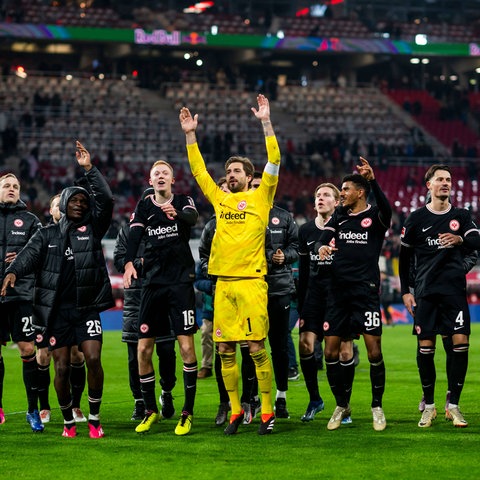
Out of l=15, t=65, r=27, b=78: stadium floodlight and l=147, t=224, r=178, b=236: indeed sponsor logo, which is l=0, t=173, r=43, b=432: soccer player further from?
l=15, t=65, r=27, b=78: stadium floodlight

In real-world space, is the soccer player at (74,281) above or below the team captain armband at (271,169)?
below

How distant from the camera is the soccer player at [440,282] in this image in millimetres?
9352

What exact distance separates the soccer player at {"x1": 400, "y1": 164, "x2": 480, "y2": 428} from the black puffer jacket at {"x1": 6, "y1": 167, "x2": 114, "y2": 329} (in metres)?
2.67

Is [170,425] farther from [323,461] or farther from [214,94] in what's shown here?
[214,94]

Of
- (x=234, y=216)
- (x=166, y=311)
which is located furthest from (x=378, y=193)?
(x=166, y=311)

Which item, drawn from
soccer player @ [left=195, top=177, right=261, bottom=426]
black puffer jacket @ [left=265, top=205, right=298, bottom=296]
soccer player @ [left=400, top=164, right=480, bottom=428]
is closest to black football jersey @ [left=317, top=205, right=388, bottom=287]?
soccer player @ [left=400, top=164, right=480, bottom=428]

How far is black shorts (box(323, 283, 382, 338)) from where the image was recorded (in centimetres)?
934

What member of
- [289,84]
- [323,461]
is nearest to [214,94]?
[289,84]

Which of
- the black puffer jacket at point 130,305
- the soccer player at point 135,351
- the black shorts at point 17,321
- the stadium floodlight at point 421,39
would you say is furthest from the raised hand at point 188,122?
the stadium floodlight at point 421,39

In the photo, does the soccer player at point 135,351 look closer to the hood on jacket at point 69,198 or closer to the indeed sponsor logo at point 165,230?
the indeed sponsor logo at point 165,230

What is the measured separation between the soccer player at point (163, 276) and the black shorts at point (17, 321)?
3.99ft

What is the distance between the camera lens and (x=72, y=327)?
30.4 feet

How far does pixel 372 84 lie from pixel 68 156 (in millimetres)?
17779

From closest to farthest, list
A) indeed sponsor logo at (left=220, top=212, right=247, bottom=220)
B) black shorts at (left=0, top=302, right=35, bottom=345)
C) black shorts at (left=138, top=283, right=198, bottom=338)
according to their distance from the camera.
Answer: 1. indeed sponsor logo at (left=220, top=212, right=247, bottom=220)
2. black shorts at (left=138, top=283, right=198, bottom=338)
3. black shorts at (left=0, top=302, right=35, bottom=345)
